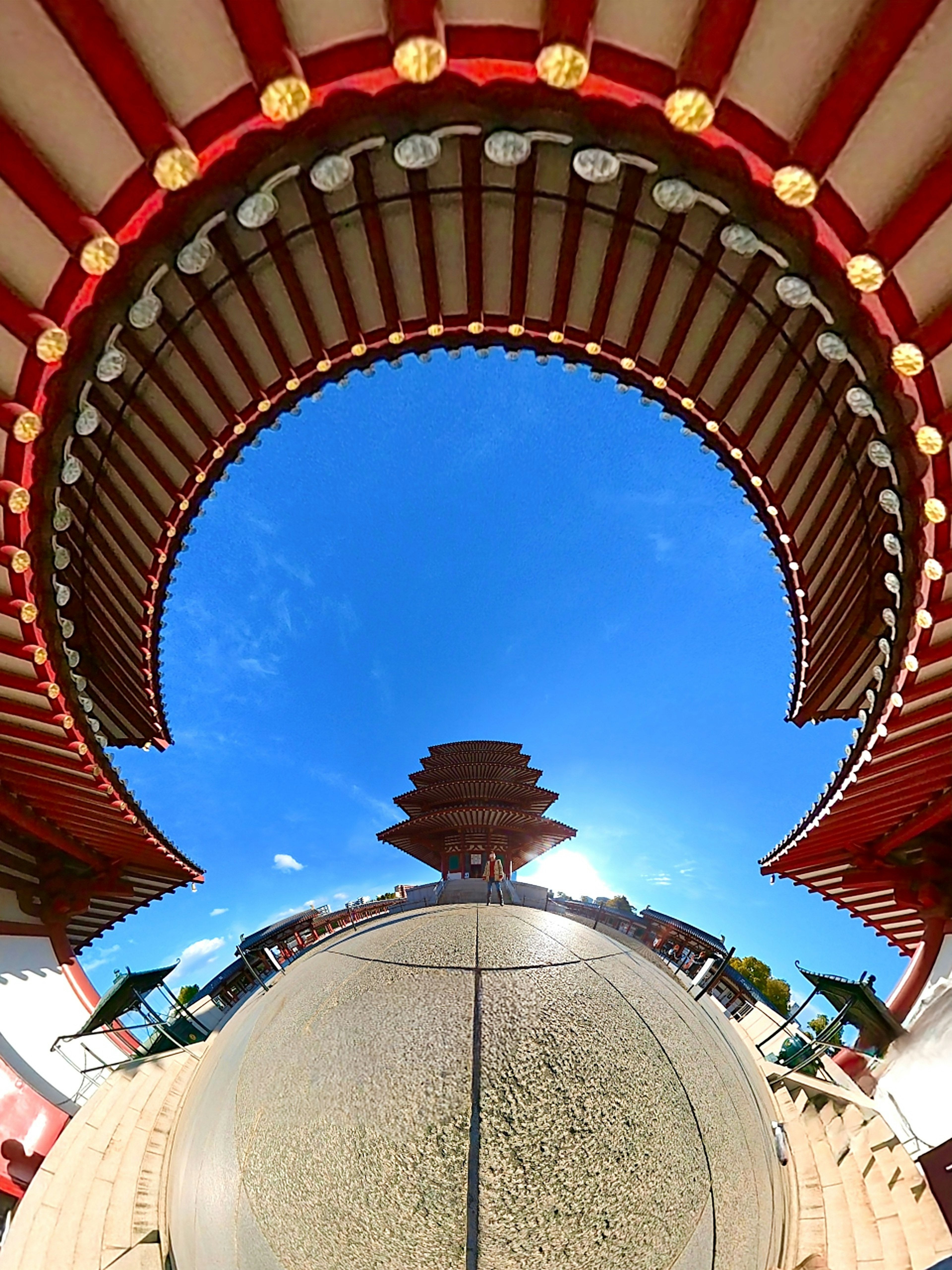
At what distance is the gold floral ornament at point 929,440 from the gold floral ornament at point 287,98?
3.96m

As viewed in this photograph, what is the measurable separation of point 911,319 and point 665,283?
343 centimetres

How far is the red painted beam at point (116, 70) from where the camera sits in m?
2.47

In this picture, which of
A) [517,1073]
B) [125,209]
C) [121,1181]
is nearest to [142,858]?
[121,1181]

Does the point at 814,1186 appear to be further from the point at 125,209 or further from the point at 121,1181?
the point at 125,209

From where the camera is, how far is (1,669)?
525cm

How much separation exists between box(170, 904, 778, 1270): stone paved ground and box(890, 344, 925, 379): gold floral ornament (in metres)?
4.30

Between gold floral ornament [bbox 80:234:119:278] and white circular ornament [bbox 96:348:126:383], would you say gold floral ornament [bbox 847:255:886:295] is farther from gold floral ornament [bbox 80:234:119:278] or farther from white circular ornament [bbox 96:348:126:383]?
white circular ornament [bbox 96:348:126:383]

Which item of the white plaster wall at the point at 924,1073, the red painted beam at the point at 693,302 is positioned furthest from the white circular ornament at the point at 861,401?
the white plaster wall at the point at 924,1073

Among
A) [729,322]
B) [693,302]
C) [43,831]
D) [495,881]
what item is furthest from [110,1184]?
[729,322]

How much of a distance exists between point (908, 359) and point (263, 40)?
12.6ft

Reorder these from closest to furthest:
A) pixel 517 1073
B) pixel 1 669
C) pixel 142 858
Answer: pixel 517 1073 < pixel 1 669 < pixel 142 858

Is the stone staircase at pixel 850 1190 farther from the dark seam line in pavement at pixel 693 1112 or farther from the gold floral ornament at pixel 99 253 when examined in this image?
the gold floral ornament at pixel 99 253

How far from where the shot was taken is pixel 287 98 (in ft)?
8.68

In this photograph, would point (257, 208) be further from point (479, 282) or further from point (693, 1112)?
point (693, 1112)
